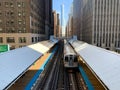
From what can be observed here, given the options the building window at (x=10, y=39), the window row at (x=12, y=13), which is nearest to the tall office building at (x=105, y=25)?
the window row at (x=12, y=13)

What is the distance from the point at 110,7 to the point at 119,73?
312 feet

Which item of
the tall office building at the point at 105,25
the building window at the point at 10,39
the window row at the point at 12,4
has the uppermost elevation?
the window row at the point at 12,4

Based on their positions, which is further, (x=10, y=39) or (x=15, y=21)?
(x=15, y=21)

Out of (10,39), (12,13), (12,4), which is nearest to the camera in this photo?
(10,39)

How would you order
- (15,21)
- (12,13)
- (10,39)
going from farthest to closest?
(15,21) → (12,13) → (10,39)

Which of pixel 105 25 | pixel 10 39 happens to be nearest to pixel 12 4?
pixel 10 39

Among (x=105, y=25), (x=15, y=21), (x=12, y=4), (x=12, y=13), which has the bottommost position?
(x=105, y=25)

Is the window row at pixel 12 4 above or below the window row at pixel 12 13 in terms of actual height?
above

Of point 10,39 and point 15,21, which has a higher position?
point 15,21

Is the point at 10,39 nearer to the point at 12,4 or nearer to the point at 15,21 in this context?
the point at 15,21

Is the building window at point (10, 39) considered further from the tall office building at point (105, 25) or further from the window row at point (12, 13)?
the tall office building at point (105, 25)

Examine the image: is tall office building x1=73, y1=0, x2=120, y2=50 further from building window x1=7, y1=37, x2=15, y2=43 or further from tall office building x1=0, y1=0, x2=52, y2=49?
building window x1=7, y1=37, x2=15, y2=43

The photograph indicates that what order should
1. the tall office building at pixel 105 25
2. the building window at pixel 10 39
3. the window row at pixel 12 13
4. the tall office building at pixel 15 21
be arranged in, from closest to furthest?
the building window at pixel 10 39, the tall office building at pixel 15 21, the window row at pixel 12 13, the tall office building at pixel 105 25

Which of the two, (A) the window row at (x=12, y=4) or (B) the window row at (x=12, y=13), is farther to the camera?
(B) the window row at (x=12, y=13)
